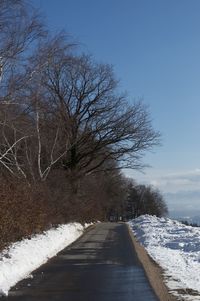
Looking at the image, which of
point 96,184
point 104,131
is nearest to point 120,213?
point 96,184

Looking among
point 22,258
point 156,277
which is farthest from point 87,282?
point 22,258

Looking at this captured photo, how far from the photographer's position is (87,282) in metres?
12.3

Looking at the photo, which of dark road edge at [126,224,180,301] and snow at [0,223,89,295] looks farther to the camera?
snow at [0,223,89,295]

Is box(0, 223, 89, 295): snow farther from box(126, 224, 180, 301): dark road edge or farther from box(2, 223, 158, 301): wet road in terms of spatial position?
box(126, 224, 180, 301): dark road edge

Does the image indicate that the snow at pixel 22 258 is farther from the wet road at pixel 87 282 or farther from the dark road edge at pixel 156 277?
the dark road edge at pixel 156 277

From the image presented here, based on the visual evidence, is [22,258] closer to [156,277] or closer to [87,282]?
[87,282]

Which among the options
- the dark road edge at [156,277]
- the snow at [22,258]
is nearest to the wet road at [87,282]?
the dark road edge at [156,277]

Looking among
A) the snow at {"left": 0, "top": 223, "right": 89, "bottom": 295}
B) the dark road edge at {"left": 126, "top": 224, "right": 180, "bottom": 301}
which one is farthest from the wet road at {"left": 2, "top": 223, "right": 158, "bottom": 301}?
the snow at {"left": 0, "top": 223, "right": 89, "bottom": 295}

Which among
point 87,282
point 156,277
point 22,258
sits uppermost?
point 22,258

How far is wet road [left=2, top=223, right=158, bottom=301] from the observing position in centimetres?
1034

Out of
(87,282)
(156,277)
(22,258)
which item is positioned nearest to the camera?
(87,282)

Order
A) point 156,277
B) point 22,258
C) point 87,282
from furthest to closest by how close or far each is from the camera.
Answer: point 22,258
point 156,277
point 87,282

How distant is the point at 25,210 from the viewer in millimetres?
20047

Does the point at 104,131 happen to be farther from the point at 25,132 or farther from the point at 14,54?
the point at 14,54
